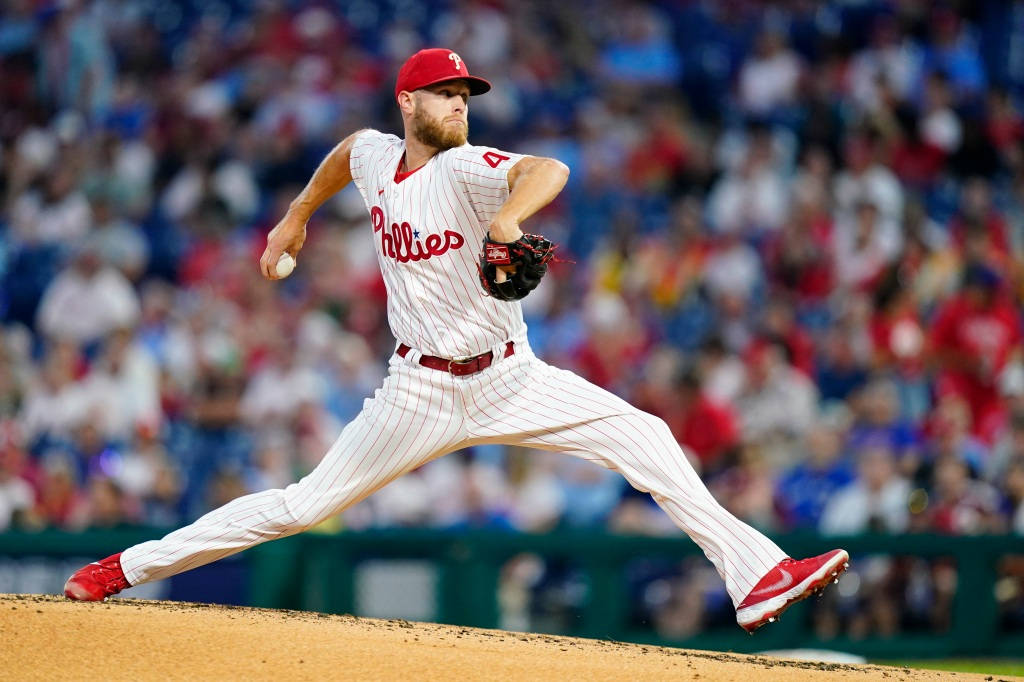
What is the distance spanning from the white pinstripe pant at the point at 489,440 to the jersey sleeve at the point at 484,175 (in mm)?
490

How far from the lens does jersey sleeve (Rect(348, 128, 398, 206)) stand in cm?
473

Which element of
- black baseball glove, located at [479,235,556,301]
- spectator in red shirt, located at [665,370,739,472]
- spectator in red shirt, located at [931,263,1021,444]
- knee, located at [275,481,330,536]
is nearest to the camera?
black baseball glove, located at [479,235,556,301]

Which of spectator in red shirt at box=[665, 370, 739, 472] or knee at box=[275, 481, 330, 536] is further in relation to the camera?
spectator in red shirt at box=[665, 370, 739, 472]

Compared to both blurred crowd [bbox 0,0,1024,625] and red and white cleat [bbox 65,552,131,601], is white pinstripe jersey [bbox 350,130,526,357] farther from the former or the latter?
blurred crowd [bbox 0,0,1024,625]

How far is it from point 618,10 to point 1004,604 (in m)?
6.19

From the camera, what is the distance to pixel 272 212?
1088cm

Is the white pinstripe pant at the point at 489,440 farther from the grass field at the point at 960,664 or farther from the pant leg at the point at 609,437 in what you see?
the grass field at the point at 960,664

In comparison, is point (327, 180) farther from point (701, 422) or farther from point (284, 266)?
point (701, 422)

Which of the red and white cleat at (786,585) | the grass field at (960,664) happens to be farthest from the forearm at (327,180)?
the grass field at (960,664)

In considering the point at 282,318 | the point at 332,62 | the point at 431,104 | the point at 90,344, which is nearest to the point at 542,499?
the point at 282,318

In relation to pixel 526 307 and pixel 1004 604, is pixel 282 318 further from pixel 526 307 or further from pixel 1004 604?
pixel 1004 604

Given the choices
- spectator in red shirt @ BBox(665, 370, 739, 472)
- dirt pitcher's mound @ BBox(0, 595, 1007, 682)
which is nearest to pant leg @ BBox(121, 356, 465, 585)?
dirt pitcher's mound @ BBox(0, 595, 1007, 682)

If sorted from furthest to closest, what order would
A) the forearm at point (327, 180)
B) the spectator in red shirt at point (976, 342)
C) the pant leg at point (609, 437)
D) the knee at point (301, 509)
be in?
the spectator in red shirt at point (976, 342) → the forearm at point (327, 180) → the knee at point (301, 509) → the pant leg at point (609, 437)

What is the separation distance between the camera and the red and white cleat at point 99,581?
4.74 m
